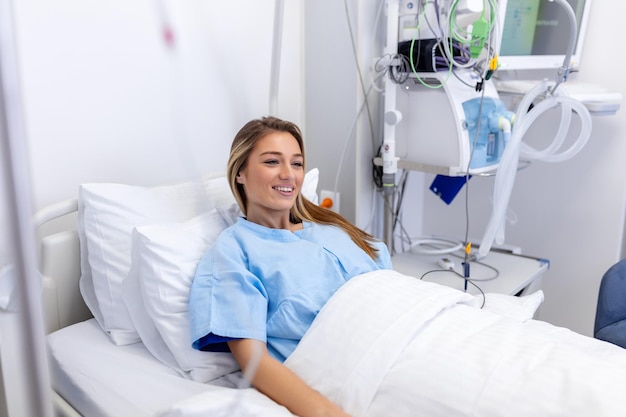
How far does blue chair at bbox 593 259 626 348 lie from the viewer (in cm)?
133

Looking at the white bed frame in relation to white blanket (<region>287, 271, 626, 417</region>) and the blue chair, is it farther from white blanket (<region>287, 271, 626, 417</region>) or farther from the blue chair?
the blue chair

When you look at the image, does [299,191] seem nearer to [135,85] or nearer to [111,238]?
[111,238]

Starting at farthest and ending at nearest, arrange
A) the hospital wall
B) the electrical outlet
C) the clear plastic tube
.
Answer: the electrical outlet
the clear plastic tube
the hospital wall

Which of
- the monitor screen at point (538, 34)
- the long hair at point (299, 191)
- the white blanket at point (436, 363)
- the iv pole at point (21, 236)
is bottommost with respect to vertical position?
the white blanket at point (436, 363)

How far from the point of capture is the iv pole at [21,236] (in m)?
0.29

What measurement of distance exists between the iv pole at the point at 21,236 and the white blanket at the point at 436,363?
0.45m

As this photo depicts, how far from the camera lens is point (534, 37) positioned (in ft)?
6.18

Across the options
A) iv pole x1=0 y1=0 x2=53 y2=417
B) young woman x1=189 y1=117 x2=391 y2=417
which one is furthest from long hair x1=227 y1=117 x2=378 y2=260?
iv pole x1=0 y1=0 x2=53 y2=417

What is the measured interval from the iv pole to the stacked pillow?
654 millimetres

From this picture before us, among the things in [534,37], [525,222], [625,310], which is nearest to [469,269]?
[625,310]

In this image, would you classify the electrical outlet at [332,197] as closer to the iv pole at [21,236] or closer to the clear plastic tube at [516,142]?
the clear plastic tube at [516,142]

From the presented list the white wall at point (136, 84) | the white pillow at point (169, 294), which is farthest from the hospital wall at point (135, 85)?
the white pillow at point (169, 294)

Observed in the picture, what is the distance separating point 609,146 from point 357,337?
1.50m

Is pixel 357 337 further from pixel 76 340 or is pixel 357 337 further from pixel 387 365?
pixel 76 340
